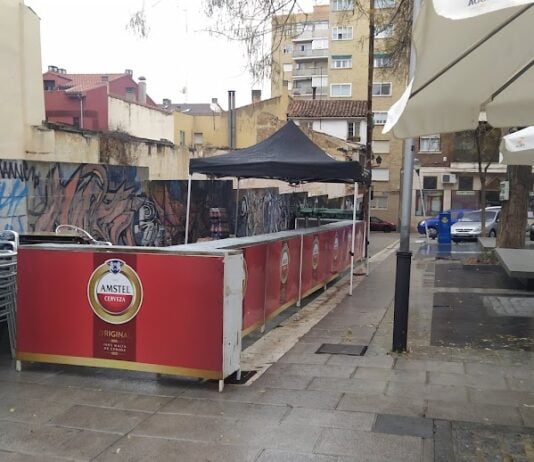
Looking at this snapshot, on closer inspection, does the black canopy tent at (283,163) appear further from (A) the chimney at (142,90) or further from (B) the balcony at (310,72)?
(B) the balcony at (310,72)

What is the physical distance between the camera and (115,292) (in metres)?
5.31

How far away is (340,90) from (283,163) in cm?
5328

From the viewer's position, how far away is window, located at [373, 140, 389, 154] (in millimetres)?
52000

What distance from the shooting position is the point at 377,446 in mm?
3951

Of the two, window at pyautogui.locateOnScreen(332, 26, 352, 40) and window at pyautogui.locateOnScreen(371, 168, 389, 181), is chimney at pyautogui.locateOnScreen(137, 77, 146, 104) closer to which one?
window at pyautogui.locateOnScreen(371, 168, 389, 181)

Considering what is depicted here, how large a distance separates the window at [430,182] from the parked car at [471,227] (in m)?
16.5

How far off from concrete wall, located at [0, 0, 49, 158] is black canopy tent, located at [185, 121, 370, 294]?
7.42 meters

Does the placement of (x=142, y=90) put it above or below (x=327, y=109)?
above

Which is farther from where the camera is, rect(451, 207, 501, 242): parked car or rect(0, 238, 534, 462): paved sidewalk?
rect(451, 207, 501, 242): parked car

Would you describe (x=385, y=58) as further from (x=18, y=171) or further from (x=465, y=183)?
(x=465, y=183)

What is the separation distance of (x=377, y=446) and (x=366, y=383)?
140 cm

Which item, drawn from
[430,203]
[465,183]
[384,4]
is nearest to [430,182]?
[430,203]

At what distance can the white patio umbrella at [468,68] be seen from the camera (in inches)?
116

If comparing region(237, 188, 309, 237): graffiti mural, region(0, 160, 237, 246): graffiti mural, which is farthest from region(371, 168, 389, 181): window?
region(0, 160, 237, 246): graffiti mural
